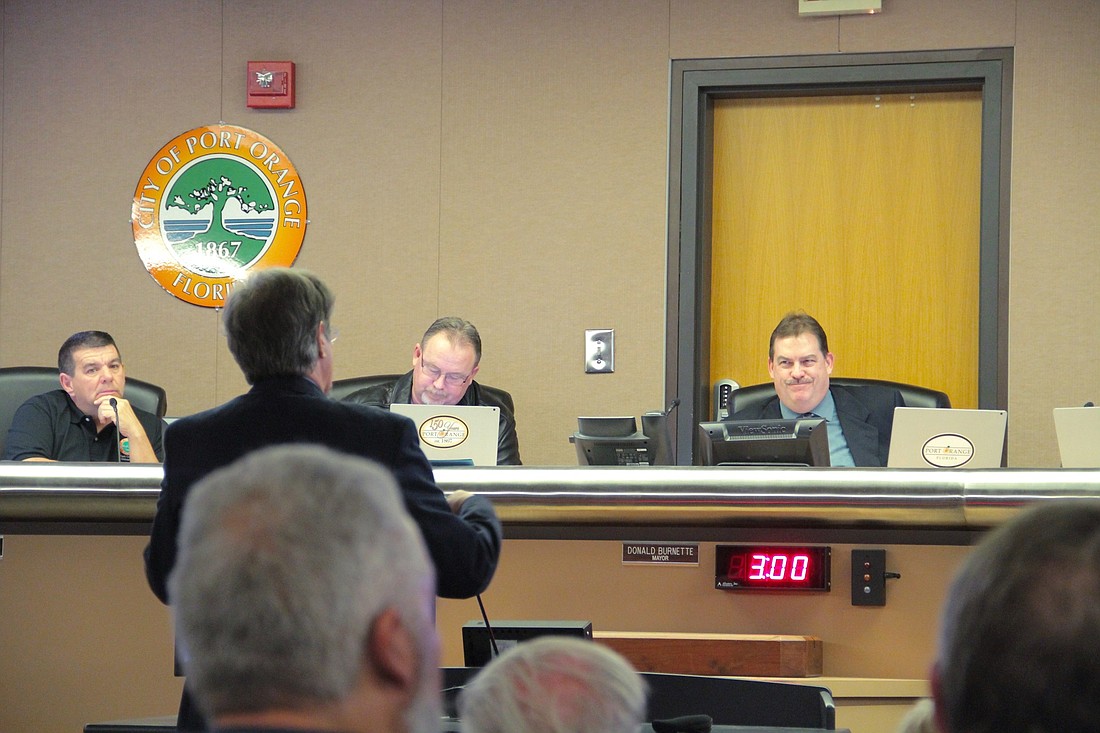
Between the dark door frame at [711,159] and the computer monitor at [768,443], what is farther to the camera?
the dark door frame at [711,159]

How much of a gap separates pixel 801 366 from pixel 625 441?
3.33ft

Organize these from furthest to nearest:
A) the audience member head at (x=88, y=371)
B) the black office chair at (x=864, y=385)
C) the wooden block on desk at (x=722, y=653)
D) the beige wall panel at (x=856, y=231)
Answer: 1. the beige wall panel at (x=856, y=231)
2. the audience member head at (x=88, y=371)
3. the black office chair at (x=864, y=385)
4. the wooden block on desk at (x=722, y=653)

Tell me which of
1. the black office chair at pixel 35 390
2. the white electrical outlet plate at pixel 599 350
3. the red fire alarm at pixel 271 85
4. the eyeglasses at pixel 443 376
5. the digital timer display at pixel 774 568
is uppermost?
the red fire alarm at pixel 271 85

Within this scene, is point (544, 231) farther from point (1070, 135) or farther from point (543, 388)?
point (1070, 135)

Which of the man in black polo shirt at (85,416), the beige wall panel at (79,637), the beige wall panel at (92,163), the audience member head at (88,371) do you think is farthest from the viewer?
the beige wall panel at (92,163)

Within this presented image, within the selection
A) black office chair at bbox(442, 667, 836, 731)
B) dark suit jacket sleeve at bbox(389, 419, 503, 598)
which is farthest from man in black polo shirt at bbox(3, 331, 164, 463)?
black office chair at bbox(442, 667, 836, 731)

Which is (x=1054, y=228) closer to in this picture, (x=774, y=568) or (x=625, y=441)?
(x=625, y=441)

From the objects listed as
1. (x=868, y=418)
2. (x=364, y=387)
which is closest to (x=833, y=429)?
(x=868, y=418)

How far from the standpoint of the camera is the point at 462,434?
283 cm

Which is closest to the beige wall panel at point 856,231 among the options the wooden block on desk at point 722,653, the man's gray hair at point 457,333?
the man's gray hair at point 457,333

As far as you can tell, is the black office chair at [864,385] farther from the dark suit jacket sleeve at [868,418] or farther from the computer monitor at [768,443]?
the computer monitor at [768,443]

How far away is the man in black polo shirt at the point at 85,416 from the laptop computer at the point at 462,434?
1295mm

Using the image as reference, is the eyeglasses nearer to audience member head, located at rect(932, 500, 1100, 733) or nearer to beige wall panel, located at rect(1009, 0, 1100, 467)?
beige wall panel, located at rect(1009, 0, 1100, 467)

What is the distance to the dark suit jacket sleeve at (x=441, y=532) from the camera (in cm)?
156
